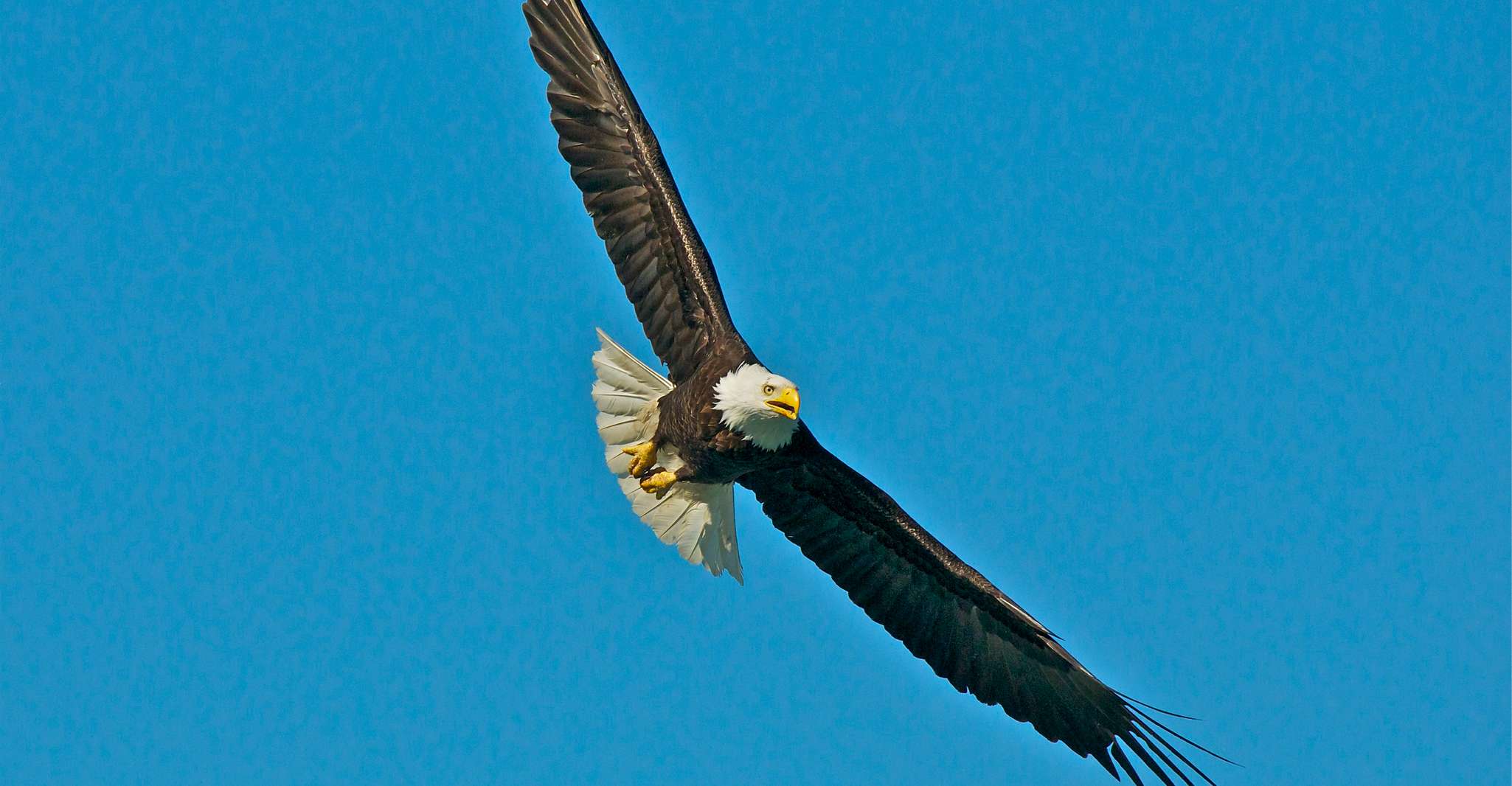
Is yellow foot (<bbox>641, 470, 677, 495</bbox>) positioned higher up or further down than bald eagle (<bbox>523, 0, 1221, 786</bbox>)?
further down

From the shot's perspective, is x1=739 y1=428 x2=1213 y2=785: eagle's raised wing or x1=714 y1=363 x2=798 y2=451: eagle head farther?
x1=739 y1=428 x2=1213 y2=785: eagle's raised wing

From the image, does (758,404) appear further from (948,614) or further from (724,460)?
(948,614)

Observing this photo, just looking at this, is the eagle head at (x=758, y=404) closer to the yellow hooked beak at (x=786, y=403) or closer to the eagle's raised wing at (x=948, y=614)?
the yellow hooked beak at (x=786, y=403)

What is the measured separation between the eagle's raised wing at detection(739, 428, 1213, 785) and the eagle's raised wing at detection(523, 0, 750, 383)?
1138 mm

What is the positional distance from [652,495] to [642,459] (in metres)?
0.55

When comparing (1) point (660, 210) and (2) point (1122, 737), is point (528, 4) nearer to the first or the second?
(1) point (660, 210)

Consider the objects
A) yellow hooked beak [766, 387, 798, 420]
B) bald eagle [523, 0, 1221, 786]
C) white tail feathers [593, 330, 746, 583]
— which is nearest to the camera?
yellow hooked beak [766, 387, 798, 420]

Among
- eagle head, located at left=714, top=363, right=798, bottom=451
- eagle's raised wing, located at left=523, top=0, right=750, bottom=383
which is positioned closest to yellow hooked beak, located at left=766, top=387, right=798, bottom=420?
eagle head, located at left=714, top=363, right=798, bottom=451

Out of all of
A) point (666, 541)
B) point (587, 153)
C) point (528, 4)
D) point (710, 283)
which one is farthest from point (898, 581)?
point (528, 4)

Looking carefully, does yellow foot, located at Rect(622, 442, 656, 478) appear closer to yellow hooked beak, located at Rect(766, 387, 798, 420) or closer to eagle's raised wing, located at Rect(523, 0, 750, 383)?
eagle's raised wing, located at Rect(523, 0, 750, 383)

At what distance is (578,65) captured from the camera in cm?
1103

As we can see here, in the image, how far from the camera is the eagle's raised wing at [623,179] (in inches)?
432

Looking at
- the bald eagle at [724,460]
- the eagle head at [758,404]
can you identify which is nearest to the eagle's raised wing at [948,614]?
the bald eagle at [724,460]

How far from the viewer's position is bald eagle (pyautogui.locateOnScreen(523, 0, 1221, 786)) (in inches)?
424
